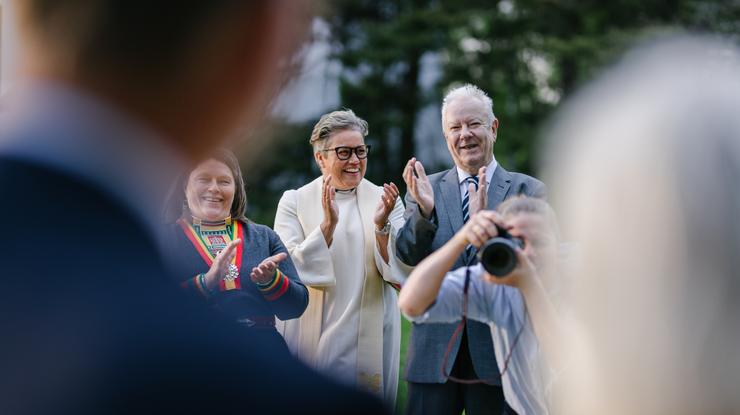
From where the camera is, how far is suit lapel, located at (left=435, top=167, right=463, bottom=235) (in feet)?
15.3

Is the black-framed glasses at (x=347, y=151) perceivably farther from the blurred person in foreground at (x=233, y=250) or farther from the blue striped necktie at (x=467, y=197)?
the blue striped necktie at (x=467, y=197)

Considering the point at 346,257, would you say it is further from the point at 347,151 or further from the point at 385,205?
the point at 347,151

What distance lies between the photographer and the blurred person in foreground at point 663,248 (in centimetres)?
167

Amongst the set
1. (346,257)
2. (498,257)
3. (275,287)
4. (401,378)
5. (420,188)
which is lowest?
(401,378)

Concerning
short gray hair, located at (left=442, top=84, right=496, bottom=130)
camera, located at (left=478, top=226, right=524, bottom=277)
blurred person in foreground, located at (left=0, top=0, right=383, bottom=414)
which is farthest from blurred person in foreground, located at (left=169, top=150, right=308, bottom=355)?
blurred person in foreground, located at (left=0, top=0, right=383, bottom=414)

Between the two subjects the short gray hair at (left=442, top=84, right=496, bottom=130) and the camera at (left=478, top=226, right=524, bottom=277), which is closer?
the camera at (left=478, top=226, right=524, bottom=277)

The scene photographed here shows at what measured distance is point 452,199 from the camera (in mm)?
4758

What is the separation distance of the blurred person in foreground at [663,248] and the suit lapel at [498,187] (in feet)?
9.03

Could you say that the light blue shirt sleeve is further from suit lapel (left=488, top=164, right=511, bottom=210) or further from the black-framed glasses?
the black-framed glasses

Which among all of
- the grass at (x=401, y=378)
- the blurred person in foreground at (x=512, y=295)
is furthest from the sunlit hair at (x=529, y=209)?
the grass at (x=401, y=378)

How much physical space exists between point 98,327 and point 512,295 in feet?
9.08

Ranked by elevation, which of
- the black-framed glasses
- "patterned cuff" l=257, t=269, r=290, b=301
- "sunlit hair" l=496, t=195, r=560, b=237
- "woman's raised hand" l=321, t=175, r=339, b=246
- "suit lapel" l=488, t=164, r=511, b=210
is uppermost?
the black-framed glasses

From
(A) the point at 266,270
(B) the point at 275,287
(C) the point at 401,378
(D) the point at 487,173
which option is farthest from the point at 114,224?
(C) the point at 401,378

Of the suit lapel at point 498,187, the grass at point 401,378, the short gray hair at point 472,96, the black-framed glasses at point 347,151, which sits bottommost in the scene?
the grass at point 401,378
